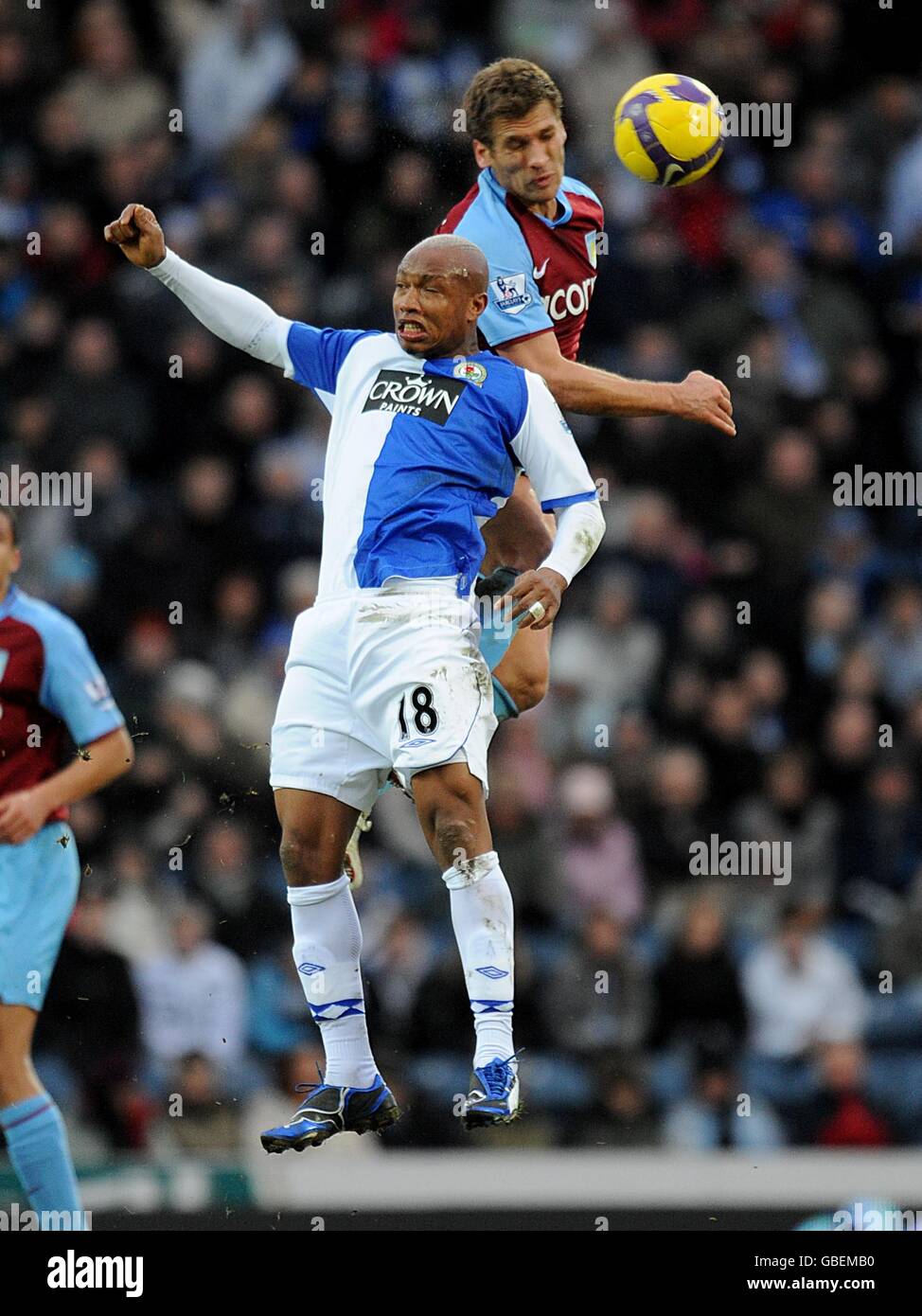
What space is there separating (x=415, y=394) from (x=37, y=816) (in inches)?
89.0

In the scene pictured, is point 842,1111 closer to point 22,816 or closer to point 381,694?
point 22,816

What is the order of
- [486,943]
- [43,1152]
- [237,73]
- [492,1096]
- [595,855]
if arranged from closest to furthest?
[492,1096], [486,943], [43,1152], [595,855], [237,73]

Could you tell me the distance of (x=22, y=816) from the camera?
8.51 metres

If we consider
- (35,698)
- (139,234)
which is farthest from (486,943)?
(139,234)

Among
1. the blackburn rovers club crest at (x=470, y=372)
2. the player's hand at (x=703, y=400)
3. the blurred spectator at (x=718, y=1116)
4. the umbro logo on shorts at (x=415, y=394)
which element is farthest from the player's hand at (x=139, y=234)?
the blurred spectator at (x=718, y=1116)

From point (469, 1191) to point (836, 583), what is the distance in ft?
15.3

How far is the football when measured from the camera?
8.16m

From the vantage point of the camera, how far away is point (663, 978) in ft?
39.9

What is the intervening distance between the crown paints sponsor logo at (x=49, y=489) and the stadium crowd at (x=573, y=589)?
155mm

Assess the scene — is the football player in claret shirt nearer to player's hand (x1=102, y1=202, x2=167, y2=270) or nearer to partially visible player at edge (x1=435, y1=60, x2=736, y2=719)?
player's hand (x1=102, y1=202, x2=167, y2=270)

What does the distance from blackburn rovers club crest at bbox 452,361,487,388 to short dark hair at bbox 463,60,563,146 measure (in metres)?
1.01

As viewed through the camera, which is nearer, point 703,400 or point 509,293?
point 703,400
